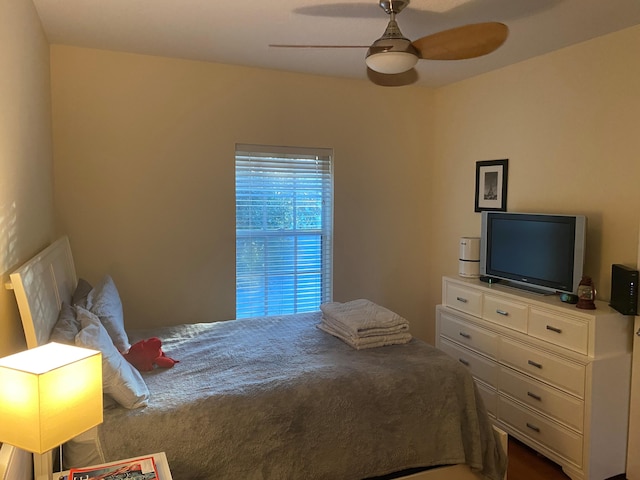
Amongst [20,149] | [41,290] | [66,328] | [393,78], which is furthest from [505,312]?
[20,149]

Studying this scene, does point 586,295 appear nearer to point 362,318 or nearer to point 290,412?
point 362,318

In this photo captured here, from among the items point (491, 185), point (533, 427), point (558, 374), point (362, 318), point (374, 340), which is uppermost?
point (491, 185)

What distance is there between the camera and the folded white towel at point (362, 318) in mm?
2664

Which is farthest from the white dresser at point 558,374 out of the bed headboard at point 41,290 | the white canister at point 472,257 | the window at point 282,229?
the bed headboard at point 41,290

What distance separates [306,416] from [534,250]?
1.91 metres

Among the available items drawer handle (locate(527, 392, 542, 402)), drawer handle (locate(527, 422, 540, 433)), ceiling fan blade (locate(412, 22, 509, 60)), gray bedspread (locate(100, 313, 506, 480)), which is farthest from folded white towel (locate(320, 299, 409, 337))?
ceiling fan blade (locate(412, 22, 509, 60))

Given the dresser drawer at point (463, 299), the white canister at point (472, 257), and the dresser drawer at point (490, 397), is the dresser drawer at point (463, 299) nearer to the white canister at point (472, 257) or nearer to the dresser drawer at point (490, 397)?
the white canister at point (472, 257)

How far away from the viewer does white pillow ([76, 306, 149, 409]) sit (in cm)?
185

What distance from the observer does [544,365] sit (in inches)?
109

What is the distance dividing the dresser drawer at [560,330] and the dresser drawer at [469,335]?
0.31 meters

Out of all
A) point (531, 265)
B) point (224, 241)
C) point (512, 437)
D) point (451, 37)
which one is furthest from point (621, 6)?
point (224, 241)

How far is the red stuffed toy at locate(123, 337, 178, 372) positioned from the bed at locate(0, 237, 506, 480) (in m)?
0.06

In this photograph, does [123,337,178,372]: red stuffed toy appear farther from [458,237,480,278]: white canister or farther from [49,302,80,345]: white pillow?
[458,237,480,278]: white canister

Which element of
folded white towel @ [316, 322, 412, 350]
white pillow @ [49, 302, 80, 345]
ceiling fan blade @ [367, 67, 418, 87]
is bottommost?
folded white towel @ [316, 322, 412, 350]
